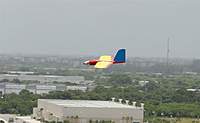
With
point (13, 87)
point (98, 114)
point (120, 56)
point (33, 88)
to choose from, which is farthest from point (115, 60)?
point (13, 87)

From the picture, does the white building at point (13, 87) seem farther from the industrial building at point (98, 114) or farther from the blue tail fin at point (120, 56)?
the blue tail fin at point (120, 56)

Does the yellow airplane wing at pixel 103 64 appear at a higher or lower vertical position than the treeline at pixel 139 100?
higher

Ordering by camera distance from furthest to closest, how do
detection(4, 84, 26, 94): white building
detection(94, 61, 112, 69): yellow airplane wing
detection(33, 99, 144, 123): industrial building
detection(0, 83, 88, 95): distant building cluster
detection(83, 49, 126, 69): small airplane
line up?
detection(4, 84, 26, 94): white building, detection(0, 83, 88, 95): distant building cluster, detection(33, 99, 144, 123): industrial building, detection(83, 49, 126, 69): small airplane, detection(94, 61, 112, 69): yellow airplane wing

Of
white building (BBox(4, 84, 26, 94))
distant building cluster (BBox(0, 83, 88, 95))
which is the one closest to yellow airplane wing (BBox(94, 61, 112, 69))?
distant building cluster (BBox(0, 83, 88, 95))

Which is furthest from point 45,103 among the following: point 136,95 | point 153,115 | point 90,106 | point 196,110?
point 136,95

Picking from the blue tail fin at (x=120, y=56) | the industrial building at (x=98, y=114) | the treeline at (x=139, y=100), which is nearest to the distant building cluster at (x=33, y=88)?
the treeline at (x=139, y=100)

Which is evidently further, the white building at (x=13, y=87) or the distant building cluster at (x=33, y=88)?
the white building at (x=13, y=87)

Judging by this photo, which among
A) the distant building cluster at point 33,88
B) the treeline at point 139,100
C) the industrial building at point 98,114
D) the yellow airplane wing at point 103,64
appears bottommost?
the industrial building at point 98,114

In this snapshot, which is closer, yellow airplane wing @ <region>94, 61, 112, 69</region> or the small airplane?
yellow airplane wing @ <region>94, 61, 112, 69</region>

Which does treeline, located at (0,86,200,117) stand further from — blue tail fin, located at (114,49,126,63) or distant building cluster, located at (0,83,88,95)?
blue tail fin, located at (114,49,126,63)
